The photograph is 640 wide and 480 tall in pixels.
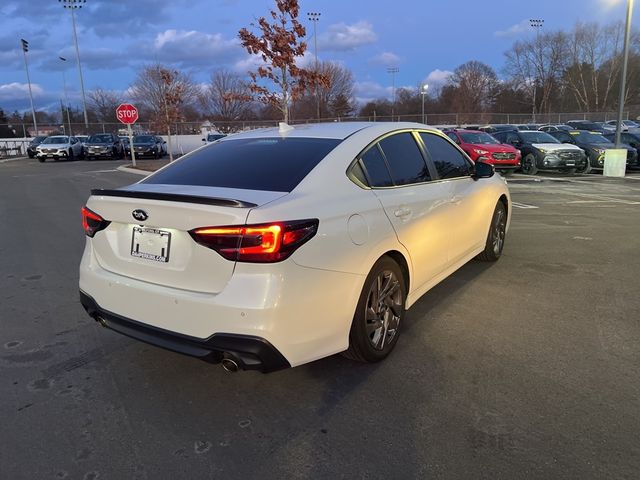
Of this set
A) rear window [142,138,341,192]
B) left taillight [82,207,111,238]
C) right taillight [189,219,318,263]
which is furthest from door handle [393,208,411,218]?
left taillight [82,207,111,238]

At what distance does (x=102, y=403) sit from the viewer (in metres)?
3.17

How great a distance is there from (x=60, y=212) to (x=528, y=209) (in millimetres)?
9939

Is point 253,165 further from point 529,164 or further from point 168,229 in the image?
point 529,164

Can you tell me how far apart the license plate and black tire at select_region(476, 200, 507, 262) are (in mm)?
4034

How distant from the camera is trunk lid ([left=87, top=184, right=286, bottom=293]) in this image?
283 centimetres

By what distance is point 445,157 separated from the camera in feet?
16.2

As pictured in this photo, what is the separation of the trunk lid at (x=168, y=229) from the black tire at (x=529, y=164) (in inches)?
718

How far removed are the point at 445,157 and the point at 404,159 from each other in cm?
91

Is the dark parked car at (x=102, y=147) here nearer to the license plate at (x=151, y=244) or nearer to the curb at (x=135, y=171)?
the curb at (x=135, y=171)

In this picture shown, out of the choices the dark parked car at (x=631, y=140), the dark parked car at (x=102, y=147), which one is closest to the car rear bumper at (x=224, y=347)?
the dark parked car at (x=631, y=140)

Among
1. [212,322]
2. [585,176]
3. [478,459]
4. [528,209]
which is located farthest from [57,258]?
[585,176]

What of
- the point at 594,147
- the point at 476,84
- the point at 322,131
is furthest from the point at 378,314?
the point at 476,84

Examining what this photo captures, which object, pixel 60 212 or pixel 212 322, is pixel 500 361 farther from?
pixel 60 212

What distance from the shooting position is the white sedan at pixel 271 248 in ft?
9.11
